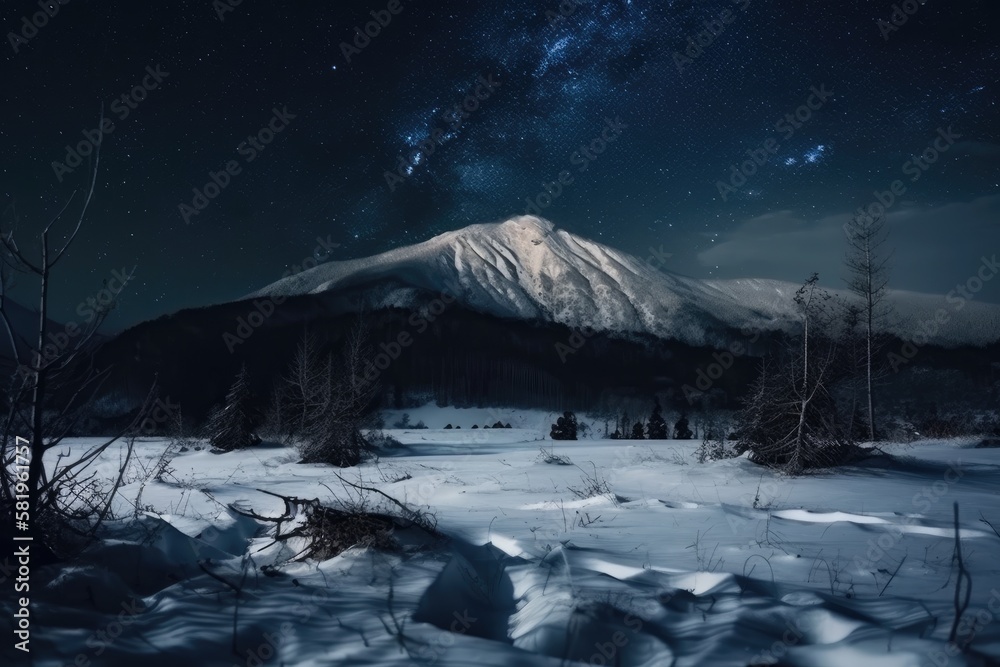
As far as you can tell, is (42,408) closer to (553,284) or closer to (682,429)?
(682,429)

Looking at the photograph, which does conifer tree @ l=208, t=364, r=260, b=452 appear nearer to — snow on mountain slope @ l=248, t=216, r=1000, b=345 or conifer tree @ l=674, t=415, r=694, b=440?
conifer tree @ l=674, t=415, r=694, b=440

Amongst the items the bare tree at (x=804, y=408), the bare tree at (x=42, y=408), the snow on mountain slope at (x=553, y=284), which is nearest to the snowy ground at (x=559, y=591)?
the bare tree at (x=42, y=408)

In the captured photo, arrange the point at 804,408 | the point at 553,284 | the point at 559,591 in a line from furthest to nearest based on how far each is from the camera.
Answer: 1. the point at 553,284
2. the point at 804,408
3. the point at 559,591

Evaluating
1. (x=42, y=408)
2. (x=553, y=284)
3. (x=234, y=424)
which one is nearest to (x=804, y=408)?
(x=42, y=408)

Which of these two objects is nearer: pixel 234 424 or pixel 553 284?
pixel 234 424

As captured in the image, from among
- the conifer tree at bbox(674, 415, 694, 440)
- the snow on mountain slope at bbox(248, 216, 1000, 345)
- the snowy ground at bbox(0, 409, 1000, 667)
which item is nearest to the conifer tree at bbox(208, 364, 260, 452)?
the snowy ground at bbox(0, 409, 1000, 667)

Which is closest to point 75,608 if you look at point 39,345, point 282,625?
point 282,625

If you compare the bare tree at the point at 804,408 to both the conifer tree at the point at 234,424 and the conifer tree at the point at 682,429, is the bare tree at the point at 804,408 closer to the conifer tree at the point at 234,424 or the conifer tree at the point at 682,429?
the conifer tree at the point at 234,424

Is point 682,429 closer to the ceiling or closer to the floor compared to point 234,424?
closer to the floor
